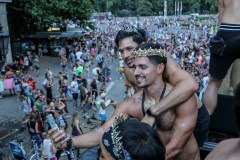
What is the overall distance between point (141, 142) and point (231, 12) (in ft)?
5.67

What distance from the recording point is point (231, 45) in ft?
9.89

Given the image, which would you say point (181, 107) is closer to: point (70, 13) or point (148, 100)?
point (148, 100)

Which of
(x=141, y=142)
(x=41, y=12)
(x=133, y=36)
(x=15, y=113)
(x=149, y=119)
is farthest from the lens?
(x=41, y=12)

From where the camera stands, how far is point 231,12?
9.93ft

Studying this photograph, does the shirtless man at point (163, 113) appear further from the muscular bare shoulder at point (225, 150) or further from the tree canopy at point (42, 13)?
the tree canopy at point (42, 13)

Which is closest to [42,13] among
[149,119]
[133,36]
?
[133,36]

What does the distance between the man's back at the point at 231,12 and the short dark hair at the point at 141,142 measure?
1.54 metres

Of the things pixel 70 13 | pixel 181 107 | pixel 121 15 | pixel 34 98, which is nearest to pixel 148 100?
pixel 181 107

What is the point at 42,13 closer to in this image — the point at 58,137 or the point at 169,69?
the point at 169,69

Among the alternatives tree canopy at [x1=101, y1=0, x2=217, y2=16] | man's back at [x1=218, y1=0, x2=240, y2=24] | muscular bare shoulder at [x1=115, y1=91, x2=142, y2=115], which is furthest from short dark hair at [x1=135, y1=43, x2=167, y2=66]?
tree canopy at [x1=101, y1=0, x2=217, y2=16]

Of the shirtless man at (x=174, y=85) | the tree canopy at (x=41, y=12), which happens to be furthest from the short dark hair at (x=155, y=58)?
the tree canopy at (x=41, y=12)

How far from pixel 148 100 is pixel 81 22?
28.8 m

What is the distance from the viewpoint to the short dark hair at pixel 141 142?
6.32ft

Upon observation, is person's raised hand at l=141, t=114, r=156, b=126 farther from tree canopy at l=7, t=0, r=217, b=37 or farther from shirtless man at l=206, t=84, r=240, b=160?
tree canopy at l=7, t=0, r=217, b=37
